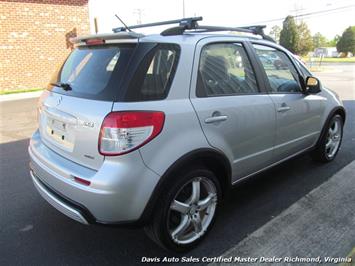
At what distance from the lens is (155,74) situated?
243 cm

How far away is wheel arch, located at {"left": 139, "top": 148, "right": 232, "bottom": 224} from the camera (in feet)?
7.77

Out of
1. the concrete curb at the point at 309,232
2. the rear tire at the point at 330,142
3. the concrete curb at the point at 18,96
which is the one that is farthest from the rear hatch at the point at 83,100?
the concrete curb at the point at 18,96

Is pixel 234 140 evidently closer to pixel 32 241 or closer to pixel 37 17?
pixel 32 241

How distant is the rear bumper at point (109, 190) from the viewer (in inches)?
88.2

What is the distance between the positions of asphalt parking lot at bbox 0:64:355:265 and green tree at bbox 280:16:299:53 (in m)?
41.7

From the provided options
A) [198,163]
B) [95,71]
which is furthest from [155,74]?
[198,163]

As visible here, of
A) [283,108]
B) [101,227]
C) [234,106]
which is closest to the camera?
[234,106]

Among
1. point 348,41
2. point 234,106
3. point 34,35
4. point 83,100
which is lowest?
point 234,106

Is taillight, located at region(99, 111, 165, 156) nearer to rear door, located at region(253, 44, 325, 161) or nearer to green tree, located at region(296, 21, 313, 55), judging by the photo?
rear door, located at region(253, 44, 325, 161)

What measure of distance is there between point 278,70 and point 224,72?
0.98 metres

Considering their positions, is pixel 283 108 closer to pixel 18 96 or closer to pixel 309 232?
pixel 309 232

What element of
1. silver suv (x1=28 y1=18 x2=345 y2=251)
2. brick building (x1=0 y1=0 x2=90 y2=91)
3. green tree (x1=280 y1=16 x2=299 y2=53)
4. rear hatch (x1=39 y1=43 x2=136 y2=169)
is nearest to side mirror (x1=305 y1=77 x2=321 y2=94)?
silver suv (x1=28 y1=18 x2=345 y2=251)

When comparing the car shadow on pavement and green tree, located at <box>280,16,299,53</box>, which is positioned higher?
green tree, located at <box>280,16,299,53</box>

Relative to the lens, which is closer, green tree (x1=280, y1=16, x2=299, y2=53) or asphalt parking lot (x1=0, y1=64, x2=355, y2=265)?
asphalt parking lot (x1=0, y1=64, x2=355, y2=265)
